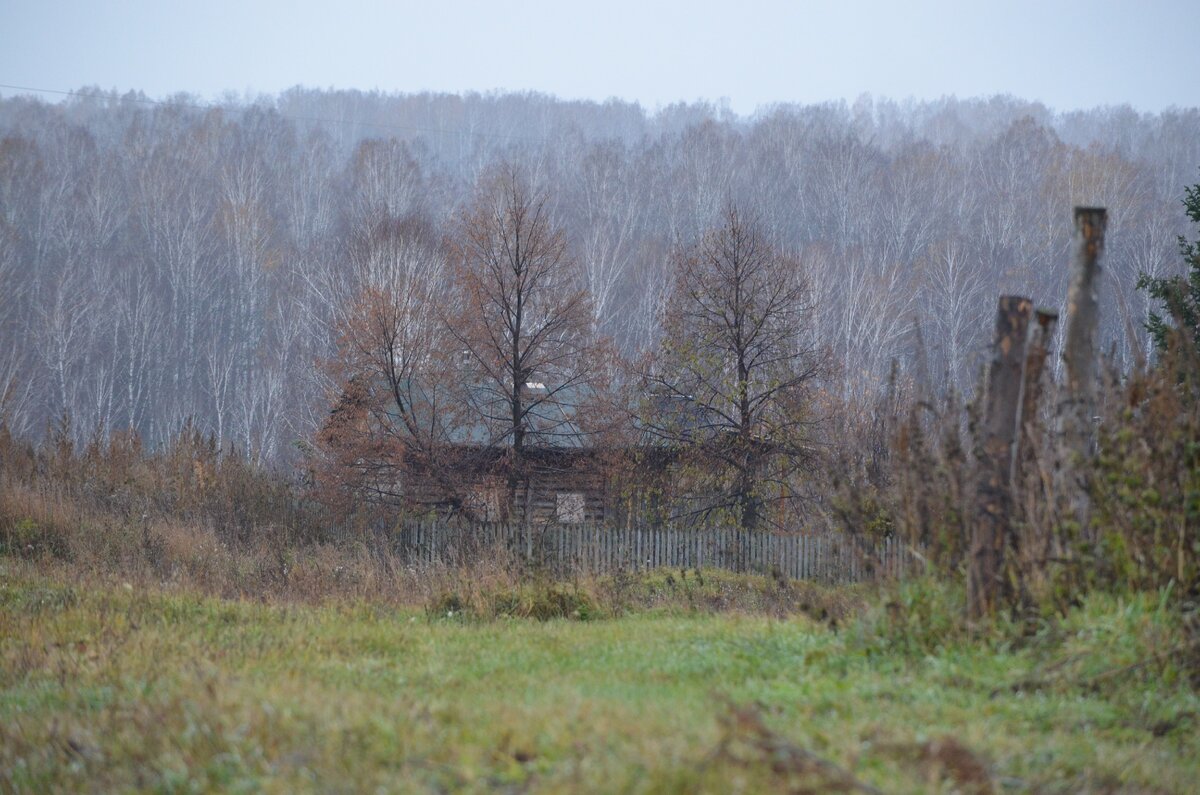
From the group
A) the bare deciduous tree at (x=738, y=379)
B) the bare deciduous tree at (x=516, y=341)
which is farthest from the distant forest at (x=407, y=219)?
the bare deciduous tree at (x=738, y=379)

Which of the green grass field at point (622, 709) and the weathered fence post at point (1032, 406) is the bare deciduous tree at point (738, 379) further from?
the weathered fence post at point (1032, 406)

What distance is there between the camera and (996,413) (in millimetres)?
7344

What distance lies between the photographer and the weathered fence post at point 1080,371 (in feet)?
22.8

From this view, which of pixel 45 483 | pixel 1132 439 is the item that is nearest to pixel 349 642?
pixel 1132 439

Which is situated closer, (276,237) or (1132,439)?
(1132,439)

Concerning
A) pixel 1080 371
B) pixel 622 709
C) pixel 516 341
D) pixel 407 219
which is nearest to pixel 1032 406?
pixel 1080 371

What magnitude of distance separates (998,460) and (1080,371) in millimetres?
800

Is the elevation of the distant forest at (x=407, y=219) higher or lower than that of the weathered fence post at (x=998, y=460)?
higher

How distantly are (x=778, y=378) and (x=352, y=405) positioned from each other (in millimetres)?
10137

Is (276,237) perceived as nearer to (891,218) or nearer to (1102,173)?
(891,218)

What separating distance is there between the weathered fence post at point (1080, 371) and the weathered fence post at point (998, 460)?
31cm

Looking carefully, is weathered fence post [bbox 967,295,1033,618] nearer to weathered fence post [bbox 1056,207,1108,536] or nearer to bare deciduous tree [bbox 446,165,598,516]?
weathered fence post [bbox 1056,207,1108,536]

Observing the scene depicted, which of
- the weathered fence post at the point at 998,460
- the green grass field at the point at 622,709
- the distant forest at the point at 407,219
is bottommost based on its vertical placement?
the green grass field at the point at 622,709

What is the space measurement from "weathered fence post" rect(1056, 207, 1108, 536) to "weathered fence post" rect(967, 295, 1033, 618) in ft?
1.01
